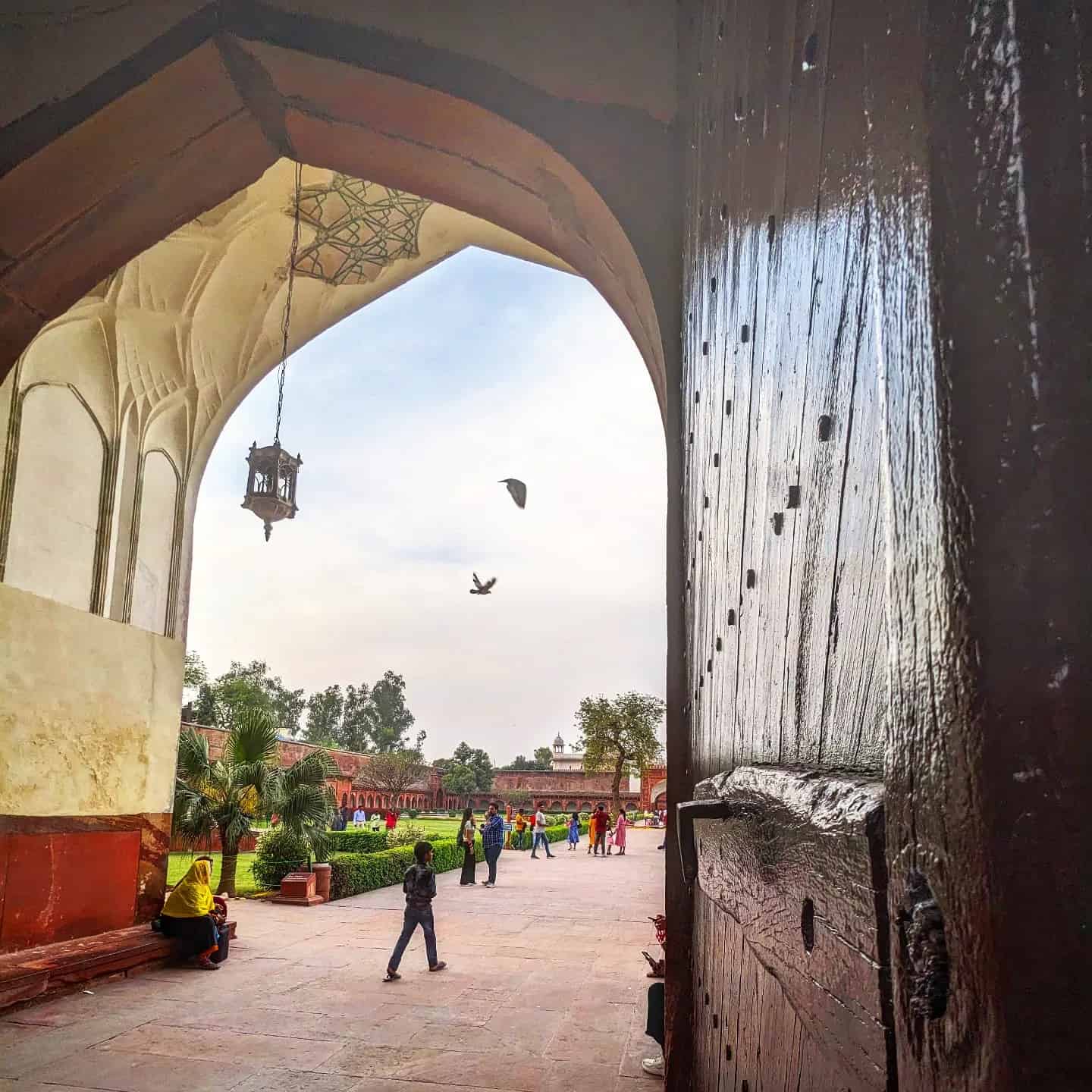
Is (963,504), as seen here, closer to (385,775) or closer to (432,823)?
(432,823)

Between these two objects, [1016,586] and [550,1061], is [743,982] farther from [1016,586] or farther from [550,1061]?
[550,1061]

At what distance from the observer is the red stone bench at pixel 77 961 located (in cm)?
557

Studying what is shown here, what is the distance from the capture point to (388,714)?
7200 centimetres

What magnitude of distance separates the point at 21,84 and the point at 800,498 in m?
3.36

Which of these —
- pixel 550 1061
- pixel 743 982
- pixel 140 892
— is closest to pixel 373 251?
pixel 140 892

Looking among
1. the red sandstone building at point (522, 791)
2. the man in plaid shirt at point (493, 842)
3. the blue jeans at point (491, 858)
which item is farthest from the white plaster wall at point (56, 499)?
the red sandstone building at point (522, 791)

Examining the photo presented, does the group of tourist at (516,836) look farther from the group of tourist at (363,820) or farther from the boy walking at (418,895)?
the boy walking at (418,895)

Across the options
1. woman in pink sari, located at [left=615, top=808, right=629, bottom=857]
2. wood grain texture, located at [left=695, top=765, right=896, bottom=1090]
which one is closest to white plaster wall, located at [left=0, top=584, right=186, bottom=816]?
wood grain texture, located at [left=695, top=765, right=896, bottom=1090]

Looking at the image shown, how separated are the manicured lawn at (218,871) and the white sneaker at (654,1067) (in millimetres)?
7369

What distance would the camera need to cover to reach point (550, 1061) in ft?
16.0

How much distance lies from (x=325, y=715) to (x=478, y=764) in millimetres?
15378

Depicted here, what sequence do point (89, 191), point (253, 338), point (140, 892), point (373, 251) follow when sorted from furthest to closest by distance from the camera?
point (253, 338) → point (373, 251) → point (140, 892) → point (89, 191)

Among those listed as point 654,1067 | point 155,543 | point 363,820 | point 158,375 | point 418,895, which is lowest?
point 363,820

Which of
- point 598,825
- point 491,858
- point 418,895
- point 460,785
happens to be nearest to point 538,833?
point 598,825
